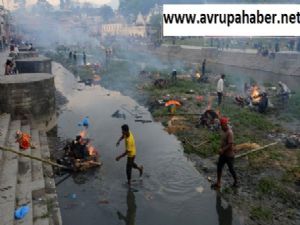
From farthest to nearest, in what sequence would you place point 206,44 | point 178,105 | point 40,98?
point 206,44 < point 178,105 < point 40,98

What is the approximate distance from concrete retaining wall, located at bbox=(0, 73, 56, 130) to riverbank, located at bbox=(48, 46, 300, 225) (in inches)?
216

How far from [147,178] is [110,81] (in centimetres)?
2003

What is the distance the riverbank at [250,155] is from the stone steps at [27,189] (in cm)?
461

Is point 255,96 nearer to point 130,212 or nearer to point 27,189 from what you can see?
point 130,212

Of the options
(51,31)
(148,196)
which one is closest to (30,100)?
(148,196)

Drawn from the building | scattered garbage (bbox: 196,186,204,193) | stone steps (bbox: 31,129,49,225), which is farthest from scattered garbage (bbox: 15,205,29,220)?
the building

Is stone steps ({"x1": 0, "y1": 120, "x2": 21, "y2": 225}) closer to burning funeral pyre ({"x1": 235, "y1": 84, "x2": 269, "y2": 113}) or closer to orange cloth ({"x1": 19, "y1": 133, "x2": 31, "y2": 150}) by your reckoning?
orange cloth ({"x1": 19, "y1": 133, "x2": 31, "y2": 150})

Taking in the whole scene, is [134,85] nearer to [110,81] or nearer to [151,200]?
[110,81]

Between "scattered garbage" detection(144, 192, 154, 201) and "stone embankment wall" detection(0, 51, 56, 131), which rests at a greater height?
"stone embankment wall" detection(0, 51, 56, 131)

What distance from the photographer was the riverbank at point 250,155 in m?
8.38

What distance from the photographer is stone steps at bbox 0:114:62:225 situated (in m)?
6.98

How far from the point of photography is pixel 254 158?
11.2m

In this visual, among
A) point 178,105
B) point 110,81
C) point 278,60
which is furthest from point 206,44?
point 178,105

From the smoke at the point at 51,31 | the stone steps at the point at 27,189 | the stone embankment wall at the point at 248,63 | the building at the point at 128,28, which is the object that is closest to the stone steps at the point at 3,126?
the stone steps at the point at 27,189
